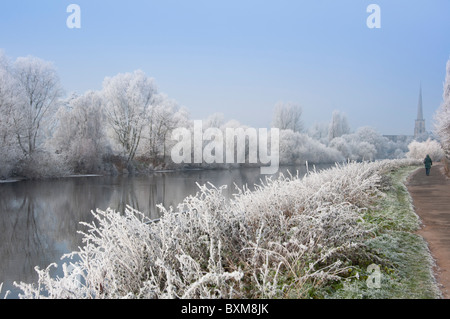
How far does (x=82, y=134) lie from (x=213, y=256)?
2835 cm

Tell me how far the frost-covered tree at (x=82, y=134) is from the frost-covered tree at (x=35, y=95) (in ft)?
3.95

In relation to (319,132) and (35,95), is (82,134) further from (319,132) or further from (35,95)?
(319,132)

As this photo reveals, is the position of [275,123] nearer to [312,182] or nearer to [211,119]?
[211,119]

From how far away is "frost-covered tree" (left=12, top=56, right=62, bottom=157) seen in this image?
1005 inches

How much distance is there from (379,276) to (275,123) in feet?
116

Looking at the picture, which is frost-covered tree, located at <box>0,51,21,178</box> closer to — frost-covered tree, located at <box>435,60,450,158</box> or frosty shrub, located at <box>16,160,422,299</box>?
frosty shrub, located at <box>16,160,422,299</box>

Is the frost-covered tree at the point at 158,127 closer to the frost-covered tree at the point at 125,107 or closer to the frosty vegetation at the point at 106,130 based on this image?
the frosty vegetation at the point at 106,130

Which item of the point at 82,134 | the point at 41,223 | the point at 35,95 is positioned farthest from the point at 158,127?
the point at 41,223

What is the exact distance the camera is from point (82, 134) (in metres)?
29.4

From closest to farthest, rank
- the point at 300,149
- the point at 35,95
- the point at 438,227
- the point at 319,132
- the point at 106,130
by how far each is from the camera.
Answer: the point at 438,227 < the point at 35,95 < the point at 106,130 < the point at 300,149 < the point at 319,132

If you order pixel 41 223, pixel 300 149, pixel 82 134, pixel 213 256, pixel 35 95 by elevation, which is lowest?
pixel 41 223

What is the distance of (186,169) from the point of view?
1442 inches

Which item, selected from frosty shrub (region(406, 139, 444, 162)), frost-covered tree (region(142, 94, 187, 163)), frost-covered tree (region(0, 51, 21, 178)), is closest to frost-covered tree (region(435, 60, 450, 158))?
frosty shrub (region(406, 139, 444, 162))
